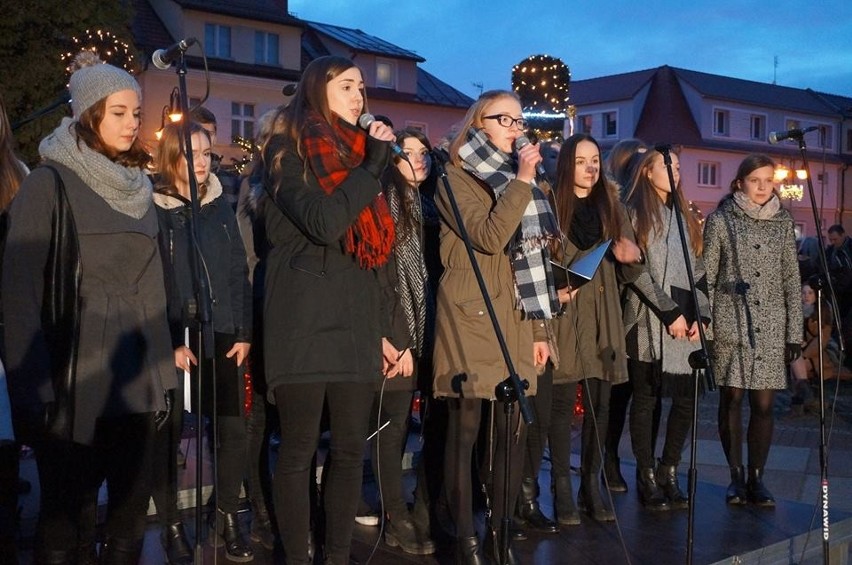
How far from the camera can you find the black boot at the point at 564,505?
5.20 metres

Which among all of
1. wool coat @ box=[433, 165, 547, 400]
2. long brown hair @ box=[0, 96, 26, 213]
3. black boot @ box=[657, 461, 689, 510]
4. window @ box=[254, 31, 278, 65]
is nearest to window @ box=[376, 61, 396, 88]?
window @ box=[254, 31, 278, 65]

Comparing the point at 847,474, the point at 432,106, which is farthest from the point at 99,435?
the point at 432,106

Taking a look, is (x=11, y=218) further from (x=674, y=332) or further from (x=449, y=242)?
(x=674, y=332)

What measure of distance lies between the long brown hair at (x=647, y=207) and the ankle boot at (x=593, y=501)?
1381 mm

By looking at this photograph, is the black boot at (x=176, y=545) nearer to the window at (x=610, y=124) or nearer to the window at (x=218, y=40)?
the window at (x=218, y=40)

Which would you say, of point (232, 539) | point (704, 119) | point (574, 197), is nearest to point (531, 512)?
point (232, 539)

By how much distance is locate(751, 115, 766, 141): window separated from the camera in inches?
1944

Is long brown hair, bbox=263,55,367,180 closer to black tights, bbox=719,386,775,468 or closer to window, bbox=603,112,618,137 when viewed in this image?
black tights, bbox=719,386,775,468

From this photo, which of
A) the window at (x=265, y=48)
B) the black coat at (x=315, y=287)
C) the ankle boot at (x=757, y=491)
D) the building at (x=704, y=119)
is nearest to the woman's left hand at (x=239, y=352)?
the black coat at (x=315, y=287)

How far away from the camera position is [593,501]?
5.37 m

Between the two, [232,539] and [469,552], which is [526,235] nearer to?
[469,552]

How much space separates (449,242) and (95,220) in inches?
65.0

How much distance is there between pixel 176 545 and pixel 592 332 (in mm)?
2394

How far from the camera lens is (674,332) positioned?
5.54 m
